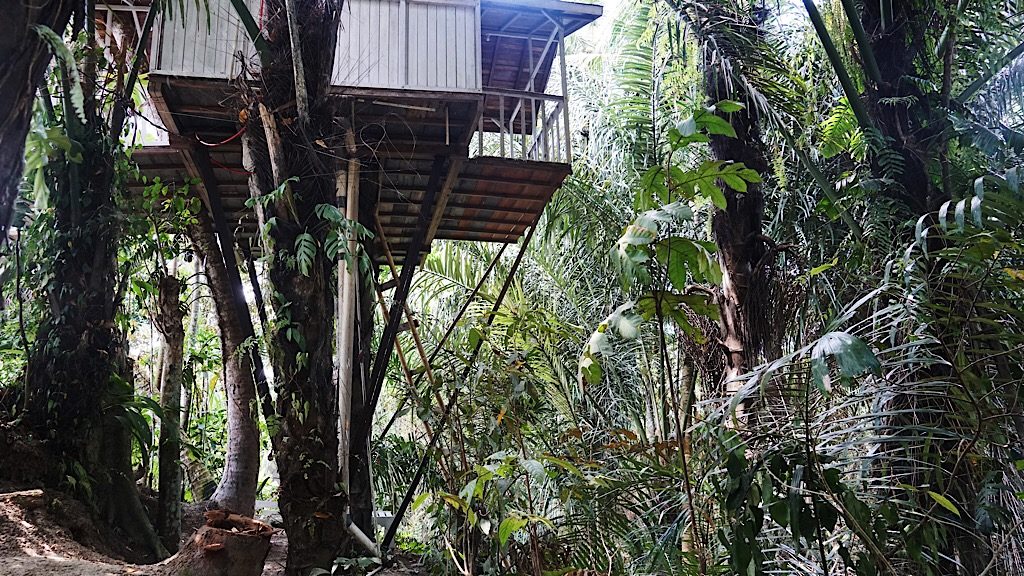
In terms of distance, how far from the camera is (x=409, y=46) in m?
5.84

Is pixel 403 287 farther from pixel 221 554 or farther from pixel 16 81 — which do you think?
pixel 16 81

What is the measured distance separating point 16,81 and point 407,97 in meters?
4.32

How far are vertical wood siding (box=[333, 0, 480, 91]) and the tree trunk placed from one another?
79.9 inches

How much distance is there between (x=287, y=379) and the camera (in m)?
4.12

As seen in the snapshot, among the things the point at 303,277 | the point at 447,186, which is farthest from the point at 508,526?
the point at 447,186

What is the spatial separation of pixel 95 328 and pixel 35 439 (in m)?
0.70

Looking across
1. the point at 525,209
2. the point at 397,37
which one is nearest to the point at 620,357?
the point at 525,209

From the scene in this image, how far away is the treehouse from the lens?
542 centimetres

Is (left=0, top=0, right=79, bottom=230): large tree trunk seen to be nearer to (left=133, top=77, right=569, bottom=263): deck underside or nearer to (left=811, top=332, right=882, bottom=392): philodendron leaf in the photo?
(left=811, top=332, right=882, bottom=392): philodendron leaf

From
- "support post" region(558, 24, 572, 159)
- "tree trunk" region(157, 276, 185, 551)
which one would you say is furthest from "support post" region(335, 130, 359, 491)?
"support post" region(558, 24, 572, 159)

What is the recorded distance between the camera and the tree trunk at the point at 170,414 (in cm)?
496

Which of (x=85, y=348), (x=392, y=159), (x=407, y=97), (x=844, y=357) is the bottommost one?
(x=844, y=357)

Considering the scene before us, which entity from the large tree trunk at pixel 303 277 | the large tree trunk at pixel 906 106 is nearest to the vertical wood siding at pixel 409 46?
the large tree trunk at pixel 303 277

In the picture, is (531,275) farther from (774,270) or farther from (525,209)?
(774,270)
